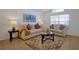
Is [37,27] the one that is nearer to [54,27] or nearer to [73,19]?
[54,27]

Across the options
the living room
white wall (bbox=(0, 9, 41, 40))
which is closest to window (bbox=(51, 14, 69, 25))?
the living room

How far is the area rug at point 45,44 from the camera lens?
2377 mm

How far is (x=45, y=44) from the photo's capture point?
238 centimetres

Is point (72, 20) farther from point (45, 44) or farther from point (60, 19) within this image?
point (45, 44)

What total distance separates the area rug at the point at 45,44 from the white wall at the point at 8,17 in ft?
1.39

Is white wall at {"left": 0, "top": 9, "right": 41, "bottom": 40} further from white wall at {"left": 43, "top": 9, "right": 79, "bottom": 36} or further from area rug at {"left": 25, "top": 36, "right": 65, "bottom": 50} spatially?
area rug at {"left": 25, "top": 36, "right": 65, "bottom": 50}

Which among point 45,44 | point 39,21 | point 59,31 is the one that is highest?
point 39,21

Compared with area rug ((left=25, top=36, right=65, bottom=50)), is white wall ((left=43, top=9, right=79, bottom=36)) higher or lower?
higher

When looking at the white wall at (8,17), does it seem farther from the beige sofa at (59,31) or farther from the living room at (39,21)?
the beige sofa at (59,31)

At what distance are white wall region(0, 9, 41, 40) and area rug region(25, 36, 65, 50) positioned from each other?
1.39ft

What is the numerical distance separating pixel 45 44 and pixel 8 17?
893 millimetres

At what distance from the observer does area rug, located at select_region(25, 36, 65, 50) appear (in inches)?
93.6

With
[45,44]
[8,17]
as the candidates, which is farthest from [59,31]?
[8,17]
